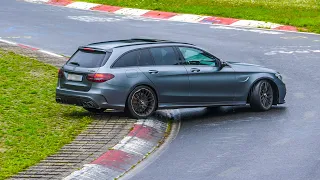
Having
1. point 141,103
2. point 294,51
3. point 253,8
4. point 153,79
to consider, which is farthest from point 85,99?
point 253,8

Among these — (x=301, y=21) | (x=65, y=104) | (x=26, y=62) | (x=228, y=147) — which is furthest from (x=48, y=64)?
(x=301, y=21)

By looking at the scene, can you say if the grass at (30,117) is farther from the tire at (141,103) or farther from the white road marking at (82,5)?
the white road marking at (82,5)

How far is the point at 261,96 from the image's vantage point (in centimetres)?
1692

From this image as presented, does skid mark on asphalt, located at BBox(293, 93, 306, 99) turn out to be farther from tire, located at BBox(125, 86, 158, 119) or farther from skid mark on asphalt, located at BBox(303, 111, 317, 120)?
tire, located at BBox(125, 86, 158, 119)

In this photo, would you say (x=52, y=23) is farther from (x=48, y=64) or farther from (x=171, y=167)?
(x=171, y=167)

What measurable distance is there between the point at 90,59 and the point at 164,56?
1353mm

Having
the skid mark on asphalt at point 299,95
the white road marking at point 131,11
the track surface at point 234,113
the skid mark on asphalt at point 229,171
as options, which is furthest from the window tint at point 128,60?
the white road marking at point 131,11

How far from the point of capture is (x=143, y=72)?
15.6 metres

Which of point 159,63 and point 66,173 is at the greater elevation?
point 159,63

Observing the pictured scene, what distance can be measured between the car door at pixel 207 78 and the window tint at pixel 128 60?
0.94 metres

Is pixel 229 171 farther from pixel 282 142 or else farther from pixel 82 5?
pixel 82 5

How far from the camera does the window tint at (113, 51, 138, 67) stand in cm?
1557

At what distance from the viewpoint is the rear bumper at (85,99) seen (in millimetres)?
15297

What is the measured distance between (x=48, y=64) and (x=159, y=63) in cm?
600
